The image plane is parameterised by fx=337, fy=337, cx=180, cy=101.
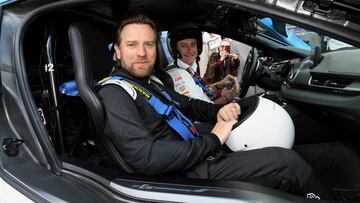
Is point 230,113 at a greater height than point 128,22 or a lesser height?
lesser

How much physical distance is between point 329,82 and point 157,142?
1.20 metres

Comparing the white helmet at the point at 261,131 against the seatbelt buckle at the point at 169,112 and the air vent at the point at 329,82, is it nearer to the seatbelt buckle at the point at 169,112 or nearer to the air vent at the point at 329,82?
the seatbelt buckle at the point at 169,112

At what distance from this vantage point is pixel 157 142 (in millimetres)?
1257

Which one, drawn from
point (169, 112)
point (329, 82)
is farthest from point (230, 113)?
point (329, 82)

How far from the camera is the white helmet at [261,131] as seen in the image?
148cm

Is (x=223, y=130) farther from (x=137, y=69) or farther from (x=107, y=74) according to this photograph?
(x=107, y=74)

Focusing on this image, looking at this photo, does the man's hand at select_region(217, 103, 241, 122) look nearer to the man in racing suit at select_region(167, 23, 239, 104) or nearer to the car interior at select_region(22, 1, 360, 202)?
the car interior at select_region(22, 1, 360, 202)

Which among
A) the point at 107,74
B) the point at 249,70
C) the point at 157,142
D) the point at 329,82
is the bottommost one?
the point at 249,70

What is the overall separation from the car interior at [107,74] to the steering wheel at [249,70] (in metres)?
0.18

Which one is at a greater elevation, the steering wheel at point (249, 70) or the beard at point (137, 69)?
the beard at point (137, 69)

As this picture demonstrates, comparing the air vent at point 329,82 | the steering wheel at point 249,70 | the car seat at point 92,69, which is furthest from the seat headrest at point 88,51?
the steering wheel at point 249,70

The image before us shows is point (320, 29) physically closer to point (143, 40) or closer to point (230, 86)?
point (143, 40)

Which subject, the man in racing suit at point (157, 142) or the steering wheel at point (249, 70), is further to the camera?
the steering wheel at point (249, 70)

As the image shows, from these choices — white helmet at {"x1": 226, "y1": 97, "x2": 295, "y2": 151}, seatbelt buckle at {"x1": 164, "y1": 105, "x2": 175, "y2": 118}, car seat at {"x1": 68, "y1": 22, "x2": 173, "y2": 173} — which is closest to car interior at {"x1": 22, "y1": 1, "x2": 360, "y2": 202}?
car seat at {"x1": 68, "y1": 22, "x2": 173, "y2": 173}
